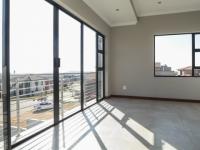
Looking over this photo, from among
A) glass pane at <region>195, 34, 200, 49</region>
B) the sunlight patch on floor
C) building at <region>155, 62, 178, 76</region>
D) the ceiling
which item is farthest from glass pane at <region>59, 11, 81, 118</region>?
glass pane at <region>195, 34, 200, 49</region>

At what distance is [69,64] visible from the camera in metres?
3.59

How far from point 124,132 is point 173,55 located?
365 cm

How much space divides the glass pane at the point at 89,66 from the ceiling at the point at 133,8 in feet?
2.11

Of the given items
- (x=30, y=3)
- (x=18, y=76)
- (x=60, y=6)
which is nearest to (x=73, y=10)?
(x=60, y=6)

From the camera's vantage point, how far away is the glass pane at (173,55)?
517 cm

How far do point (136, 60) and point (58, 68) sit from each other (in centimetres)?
328

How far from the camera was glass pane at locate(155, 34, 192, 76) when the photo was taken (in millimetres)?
5172

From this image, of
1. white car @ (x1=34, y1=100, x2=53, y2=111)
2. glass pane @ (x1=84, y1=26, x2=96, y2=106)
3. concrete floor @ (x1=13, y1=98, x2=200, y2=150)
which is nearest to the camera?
concrete floor @ (x1=13, y1=98, x2=200, y2=150)

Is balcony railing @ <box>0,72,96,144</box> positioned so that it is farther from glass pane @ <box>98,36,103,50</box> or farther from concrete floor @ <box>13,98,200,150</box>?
glass pane @ <box>98,36,103,50</box>

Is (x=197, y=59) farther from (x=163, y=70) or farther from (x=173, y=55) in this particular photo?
(x=163, y=70)

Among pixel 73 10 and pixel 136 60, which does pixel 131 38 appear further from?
pixel 73 10

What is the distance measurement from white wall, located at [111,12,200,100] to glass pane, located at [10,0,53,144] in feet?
10.7

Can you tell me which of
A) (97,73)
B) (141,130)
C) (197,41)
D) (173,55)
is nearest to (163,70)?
(173,55)

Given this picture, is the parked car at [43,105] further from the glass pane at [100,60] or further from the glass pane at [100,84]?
the glass pane at [100,60]
